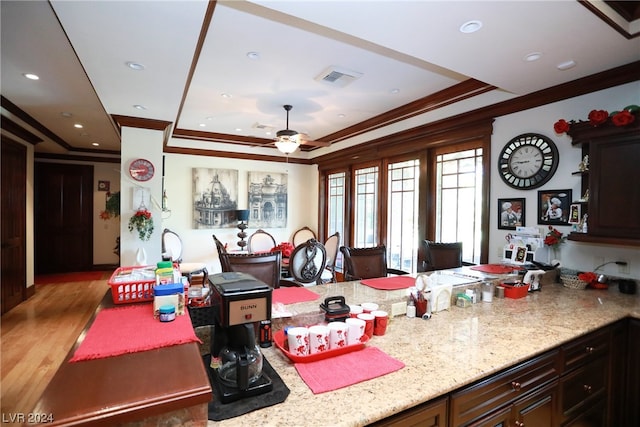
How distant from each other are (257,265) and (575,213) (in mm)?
2721

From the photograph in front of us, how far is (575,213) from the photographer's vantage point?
8.50ft

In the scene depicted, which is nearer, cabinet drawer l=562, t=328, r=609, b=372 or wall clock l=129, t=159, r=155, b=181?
cabinet drawer l=562, t=328, r=609, b=372

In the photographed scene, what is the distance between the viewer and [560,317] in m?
1.86

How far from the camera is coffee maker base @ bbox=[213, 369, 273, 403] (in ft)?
3.21

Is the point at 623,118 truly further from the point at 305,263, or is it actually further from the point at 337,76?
the point at 305,263

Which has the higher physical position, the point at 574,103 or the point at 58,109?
the point at 58,109

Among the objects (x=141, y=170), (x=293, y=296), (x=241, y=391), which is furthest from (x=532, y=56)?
(x=141, y=170)

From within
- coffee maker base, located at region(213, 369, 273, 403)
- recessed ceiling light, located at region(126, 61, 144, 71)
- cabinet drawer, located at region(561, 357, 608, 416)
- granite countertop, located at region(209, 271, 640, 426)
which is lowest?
cabinet drawer, located at region(561, 357, 608, 416)

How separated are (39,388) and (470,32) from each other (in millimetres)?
4178

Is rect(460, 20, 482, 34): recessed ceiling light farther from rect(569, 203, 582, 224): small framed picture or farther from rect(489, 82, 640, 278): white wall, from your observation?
rect(569, 203, 582, 224): small framed picture

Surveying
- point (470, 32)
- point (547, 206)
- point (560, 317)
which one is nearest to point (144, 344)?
point (560, 317)

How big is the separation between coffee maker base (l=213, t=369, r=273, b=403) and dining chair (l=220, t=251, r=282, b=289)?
1500 millimetres

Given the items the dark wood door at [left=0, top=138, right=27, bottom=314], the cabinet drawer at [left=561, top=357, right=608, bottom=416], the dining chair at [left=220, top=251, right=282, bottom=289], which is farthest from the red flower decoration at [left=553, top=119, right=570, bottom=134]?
the dark wood door at [left=0, top=138, right=27, bottom=314]

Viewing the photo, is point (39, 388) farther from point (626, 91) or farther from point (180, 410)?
point (626, 91)
